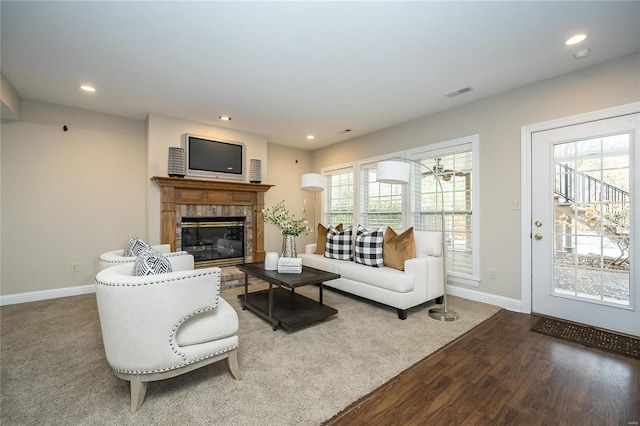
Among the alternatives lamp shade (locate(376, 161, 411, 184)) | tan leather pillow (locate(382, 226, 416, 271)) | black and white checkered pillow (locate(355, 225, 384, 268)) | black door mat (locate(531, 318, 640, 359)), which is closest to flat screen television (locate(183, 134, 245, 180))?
black and white checkered pillow (locate(355, 225, 384, 268))

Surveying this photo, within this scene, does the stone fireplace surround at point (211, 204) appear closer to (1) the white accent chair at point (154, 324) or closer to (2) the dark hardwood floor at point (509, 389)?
(1) the white accent chair at point (154, 324)

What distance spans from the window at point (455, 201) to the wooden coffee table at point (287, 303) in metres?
1.93

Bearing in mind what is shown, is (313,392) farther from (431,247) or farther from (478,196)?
(478,196)

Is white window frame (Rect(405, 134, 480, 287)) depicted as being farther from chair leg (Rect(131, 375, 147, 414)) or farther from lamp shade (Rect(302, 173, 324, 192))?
chair leg (Rect(131, 375, 147, 414))

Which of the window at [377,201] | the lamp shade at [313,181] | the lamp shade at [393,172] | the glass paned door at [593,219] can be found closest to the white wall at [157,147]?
the lamp shade at [313,181]

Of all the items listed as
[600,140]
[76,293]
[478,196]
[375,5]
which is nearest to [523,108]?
[600,140]

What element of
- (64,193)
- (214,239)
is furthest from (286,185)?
(64,193)

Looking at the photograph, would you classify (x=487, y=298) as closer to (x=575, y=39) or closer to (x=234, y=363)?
(x=575, y=39)

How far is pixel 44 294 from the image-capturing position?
12.1 ft

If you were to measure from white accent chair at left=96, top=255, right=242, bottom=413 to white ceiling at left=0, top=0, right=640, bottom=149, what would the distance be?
1894 millimetres

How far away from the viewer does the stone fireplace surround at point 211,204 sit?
4105 mm

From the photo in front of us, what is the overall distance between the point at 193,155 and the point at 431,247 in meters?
3.68

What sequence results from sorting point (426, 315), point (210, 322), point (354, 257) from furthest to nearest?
point (354, 257) → point (426, 315) → point (210, 322)

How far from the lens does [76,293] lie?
3.88 metres
